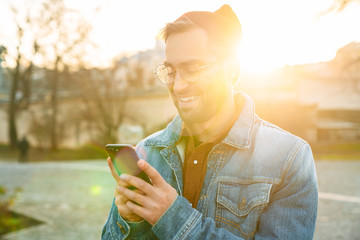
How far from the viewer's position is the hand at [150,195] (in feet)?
5.12

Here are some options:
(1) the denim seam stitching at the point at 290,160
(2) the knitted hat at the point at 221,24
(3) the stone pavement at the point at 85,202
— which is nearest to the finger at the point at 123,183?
(1) the denim seam stitching at the point at 290,160

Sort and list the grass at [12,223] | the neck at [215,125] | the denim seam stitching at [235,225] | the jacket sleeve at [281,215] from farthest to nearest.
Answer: the grass at [12,223], the neck at [215,125], the denim seam stitching at [235,225], the jacket sleeve at [281,215]

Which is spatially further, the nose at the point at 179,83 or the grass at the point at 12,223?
the grass at the point at 12,223

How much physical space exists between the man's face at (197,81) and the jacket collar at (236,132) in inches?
5.7

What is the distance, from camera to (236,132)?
1.96m

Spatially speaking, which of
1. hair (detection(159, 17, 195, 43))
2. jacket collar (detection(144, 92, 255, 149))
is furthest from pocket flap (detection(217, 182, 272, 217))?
hair (detection(159, 17, 195, 43))

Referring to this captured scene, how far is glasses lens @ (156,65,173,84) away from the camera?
194cm

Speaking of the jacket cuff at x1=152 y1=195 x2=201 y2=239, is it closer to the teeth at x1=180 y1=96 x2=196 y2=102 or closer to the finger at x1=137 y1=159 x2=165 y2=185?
the finger at x1=137 y1=159 x2=165 y2=185

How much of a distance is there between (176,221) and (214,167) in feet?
1.41

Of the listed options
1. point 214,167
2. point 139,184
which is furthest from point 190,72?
point 139,184

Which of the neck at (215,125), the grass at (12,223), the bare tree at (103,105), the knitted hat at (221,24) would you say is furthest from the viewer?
the bare tree at (103,105)

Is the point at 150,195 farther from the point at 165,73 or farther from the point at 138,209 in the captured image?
the point at 165,73

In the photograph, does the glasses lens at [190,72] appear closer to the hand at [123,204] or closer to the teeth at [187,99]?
the teeth at [187,99]

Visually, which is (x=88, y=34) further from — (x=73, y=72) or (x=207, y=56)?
(x=207, y=56)
